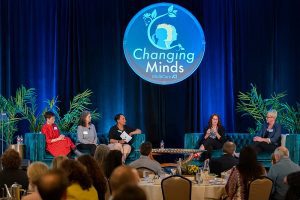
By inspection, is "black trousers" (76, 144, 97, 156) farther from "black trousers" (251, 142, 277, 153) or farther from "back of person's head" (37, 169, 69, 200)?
"back of person's head" (37, 169, 69, 200)

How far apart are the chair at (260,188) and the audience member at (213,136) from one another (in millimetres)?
4055

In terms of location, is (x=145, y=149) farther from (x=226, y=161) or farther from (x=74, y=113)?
(x=74, y=113)

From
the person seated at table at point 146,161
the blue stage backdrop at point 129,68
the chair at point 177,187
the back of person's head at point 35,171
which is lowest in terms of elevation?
the chair at point 177,187

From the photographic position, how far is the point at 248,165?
6066 millimetres

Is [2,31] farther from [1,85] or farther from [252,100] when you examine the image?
[252,100]

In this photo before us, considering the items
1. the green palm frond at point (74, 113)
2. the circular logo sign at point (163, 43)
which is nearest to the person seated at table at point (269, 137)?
the circular logo sign at point (163, 43)

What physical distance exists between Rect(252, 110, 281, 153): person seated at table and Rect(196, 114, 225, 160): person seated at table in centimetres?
60

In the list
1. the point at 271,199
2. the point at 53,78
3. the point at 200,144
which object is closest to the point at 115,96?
the point at 53,78

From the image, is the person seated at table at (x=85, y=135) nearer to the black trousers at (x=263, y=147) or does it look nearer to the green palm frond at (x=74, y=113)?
the green palm frond at (x=74, y=113)

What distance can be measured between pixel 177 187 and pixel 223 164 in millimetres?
1132

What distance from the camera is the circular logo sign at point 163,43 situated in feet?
37.8

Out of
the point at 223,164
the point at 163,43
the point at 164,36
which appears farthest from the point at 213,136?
the point at 223,164

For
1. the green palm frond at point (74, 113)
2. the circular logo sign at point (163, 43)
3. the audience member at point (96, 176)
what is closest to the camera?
the audience member at point (96, 176)

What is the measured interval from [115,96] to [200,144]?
210 centimetres
